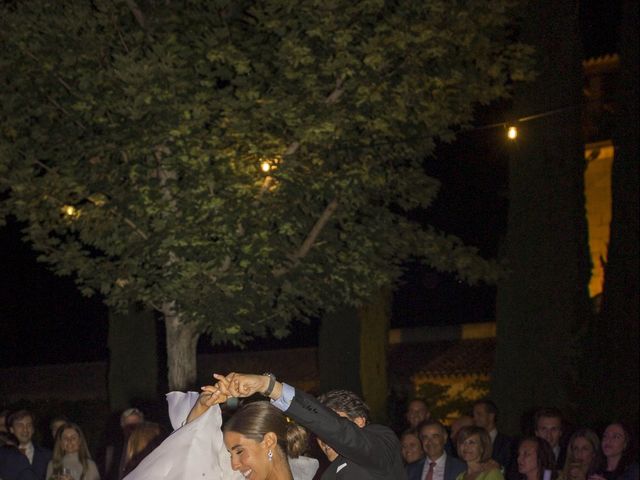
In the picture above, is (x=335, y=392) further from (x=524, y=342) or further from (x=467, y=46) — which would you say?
(x=524, y=342)

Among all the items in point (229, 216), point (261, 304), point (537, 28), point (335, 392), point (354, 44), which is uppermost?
point (537, 28)

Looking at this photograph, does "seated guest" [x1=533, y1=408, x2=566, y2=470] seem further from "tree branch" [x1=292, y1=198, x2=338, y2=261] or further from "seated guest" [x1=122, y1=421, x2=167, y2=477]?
"seated guest" [x1=122, y1=421, x2=167, y2=477]

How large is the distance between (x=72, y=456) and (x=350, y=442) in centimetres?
706

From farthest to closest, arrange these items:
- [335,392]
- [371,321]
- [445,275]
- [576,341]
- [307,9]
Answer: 1. [445,275]
2. [371,321]
3. [576,341]
4. [307,9]
5. [335,392]

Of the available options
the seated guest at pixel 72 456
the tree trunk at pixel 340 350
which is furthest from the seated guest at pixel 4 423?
the tree trunk at pixel 340 350

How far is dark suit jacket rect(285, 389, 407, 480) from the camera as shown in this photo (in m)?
4.40

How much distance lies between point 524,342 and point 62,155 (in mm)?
7749

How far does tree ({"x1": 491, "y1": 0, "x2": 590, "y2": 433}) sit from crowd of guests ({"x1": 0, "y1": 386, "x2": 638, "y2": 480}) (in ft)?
17.0

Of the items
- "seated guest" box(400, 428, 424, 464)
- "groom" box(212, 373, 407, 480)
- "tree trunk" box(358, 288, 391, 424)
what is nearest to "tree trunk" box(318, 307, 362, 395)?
"tree trunk" box(358, 288, 391, 424)

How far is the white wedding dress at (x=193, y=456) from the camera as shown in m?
4.46

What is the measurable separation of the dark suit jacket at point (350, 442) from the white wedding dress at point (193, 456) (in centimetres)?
35

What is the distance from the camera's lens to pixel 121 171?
40.5 feet

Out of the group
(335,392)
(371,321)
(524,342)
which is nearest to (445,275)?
(371,321)

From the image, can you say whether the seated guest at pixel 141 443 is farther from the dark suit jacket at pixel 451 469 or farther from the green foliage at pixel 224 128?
the green foliage at pixel 224 128
